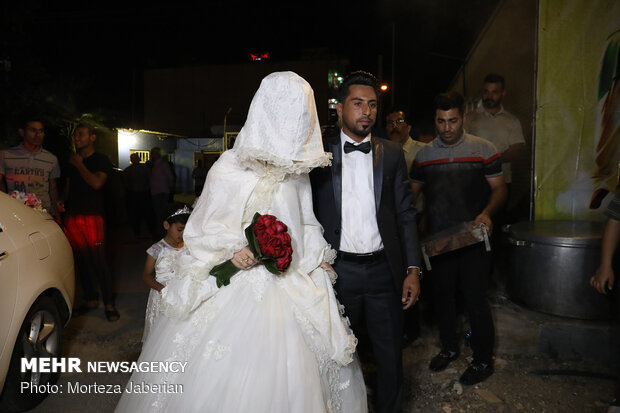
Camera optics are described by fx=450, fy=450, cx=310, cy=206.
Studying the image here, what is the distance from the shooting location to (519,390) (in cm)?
377

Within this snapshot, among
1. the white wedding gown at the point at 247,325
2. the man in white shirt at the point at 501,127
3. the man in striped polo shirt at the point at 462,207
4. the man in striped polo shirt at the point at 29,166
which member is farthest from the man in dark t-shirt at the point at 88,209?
the man in white shirt at the point at 501,127

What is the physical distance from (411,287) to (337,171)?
2.98 ft

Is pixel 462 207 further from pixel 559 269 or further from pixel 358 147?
pixel 358 147

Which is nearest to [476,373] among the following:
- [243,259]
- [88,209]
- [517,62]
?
[243,259]

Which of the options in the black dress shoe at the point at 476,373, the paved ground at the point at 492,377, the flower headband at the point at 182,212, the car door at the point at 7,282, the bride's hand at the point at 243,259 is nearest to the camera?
the bride's hand at the point at 243,259

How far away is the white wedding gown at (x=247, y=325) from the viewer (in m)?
2.07

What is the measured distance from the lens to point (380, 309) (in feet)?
9.82

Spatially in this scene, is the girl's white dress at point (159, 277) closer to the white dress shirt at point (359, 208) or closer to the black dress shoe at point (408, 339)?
the white dress shirt at point (359, 208)

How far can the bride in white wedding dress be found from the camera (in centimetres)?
211

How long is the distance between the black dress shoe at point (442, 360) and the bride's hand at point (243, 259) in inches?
104

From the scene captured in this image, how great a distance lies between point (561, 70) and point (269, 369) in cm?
475

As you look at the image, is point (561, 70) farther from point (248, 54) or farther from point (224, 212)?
point (248, 54)

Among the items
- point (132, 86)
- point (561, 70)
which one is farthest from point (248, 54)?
point (561, 70)

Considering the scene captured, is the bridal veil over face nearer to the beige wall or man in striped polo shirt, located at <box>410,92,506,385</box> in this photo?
man in striped polo shirt, located at <box>410,92,506,385</box>
